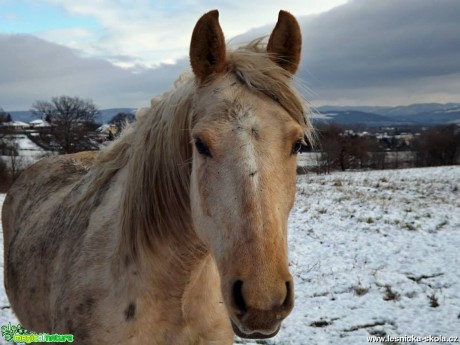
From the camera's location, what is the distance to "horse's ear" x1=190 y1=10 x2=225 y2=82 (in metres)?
1.89

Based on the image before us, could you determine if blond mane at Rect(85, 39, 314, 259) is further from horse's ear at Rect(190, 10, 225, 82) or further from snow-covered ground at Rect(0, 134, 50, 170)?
snow-covered ground at Rect(0, 134, 50, 170)

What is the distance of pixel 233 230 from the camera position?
154 cm

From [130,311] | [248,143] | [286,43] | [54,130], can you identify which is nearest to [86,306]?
[130,311]

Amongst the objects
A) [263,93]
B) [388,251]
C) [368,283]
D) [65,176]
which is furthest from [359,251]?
[263,93]

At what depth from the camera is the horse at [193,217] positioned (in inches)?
59.6

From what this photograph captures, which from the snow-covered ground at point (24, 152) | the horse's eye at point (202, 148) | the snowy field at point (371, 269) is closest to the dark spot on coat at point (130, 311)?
the horse's eye at point (202, 148)

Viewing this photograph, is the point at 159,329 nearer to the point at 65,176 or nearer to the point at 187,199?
the point at 187,199

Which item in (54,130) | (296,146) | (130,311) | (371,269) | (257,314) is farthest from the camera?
(54,130)

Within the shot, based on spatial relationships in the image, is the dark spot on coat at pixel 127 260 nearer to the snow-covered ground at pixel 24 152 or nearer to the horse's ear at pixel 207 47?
the horse's ear at pixel 207 47

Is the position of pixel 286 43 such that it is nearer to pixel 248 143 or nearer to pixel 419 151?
pixel 248 143

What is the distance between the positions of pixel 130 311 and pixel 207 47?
1.55 metres

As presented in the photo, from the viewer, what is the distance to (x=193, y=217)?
6.28ft

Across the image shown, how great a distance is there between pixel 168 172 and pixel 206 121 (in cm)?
53

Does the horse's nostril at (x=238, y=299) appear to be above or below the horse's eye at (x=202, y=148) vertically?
below
